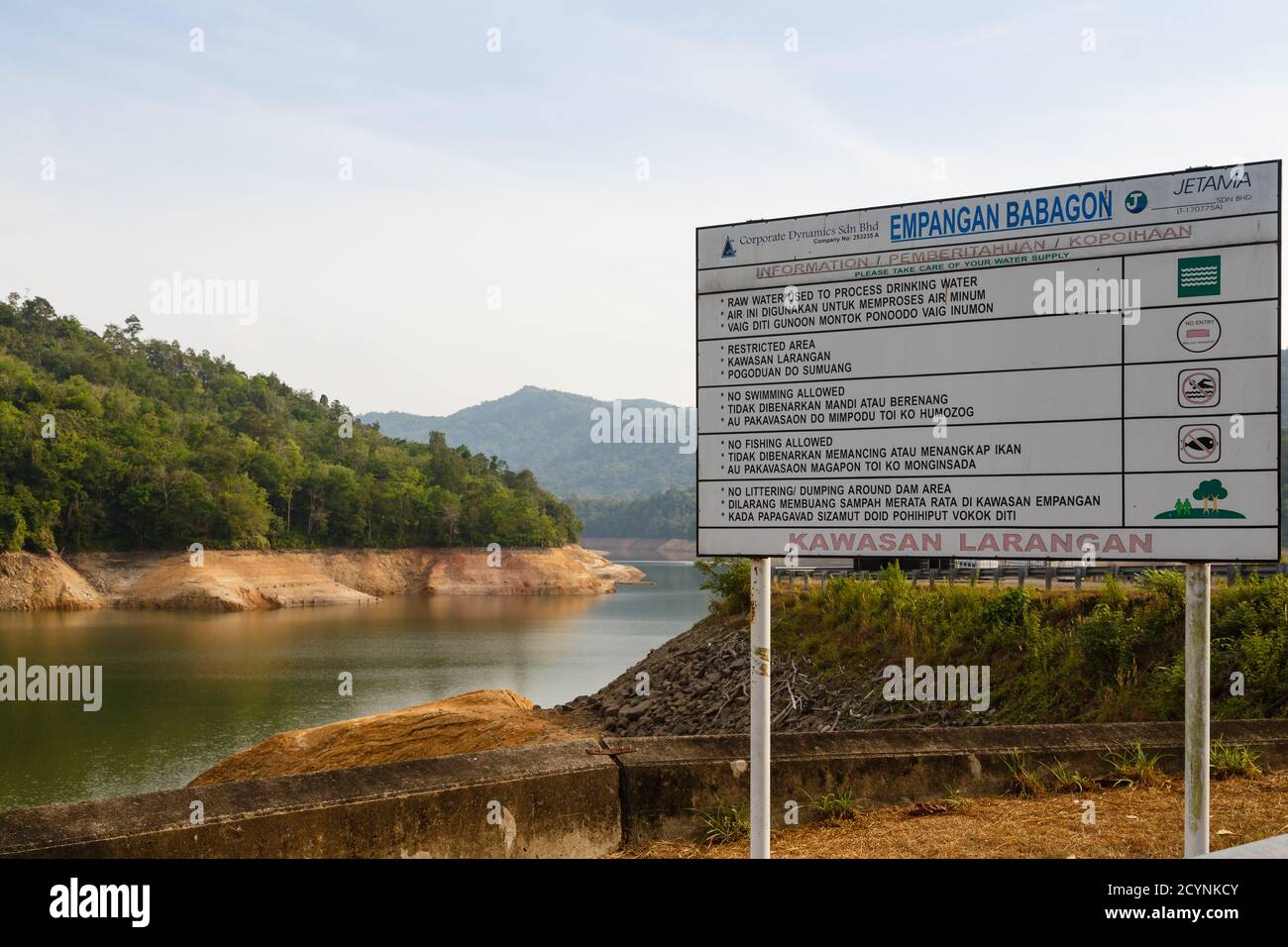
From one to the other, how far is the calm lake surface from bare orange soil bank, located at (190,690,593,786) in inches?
78.8

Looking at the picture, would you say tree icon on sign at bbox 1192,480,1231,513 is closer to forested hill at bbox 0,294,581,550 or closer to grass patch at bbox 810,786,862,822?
grass patch at bbox 810,786,862,822

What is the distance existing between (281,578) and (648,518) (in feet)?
317

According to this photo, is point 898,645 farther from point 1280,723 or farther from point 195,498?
point 195,498

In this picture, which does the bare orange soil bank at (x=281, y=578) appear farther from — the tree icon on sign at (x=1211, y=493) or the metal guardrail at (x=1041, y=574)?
the tree icon on sign at (x=1211, y=493)

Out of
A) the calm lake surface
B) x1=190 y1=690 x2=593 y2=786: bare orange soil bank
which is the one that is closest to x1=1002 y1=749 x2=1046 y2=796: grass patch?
x1=190 y1=690 x2=593 y2=786: bare orange soil bank

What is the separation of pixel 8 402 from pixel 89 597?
24.4 meters

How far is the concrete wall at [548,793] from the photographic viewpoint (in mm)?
4895

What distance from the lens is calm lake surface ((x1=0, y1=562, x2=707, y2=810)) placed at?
23.9m

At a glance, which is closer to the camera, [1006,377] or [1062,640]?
[1006,377]

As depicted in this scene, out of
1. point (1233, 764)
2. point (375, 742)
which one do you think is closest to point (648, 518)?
point (375, 742)

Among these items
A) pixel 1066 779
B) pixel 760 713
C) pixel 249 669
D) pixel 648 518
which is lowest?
pixel 249 669

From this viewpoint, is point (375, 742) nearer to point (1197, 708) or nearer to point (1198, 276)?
point (1197, 708)

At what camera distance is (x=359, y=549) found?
9381cm

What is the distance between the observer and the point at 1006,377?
497cm
